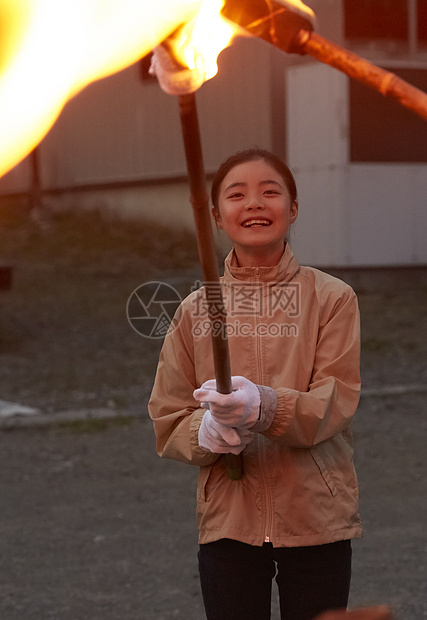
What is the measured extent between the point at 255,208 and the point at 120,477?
12.2 feet

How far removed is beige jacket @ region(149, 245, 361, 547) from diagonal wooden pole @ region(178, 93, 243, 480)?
0.47m

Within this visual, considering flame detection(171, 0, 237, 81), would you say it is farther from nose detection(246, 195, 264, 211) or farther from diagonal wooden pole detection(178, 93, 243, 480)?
nose detection(246, 195, 264, 211)

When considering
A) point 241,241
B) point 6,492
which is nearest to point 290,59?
point 6,492

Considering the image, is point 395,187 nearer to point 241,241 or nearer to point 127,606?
point 127,606

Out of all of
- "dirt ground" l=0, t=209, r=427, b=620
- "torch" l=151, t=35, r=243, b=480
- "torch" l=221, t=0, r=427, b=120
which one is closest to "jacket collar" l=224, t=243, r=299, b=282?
"torch" l=221, t=0, r=427, b=120

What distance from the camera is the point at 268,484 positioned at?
2.15m

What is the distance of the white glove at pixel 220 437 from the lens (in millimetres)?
1947

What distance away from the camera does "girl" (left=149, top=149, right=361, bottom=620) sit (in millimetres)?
2127

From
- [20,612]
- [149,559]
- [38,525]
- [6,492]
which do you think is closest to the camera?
[20,612]

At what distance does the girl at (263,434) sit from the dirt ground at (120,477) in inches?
57.7

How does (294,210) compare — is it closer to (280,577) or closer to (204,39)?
(280,577)

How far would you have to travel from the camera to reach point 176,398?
2230 millimetres

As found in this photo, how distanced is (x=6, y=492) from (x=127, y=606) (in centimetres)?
188

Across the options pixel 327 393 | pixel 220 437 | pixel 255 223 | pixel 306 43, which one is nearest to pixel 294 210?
pixel 255 223
